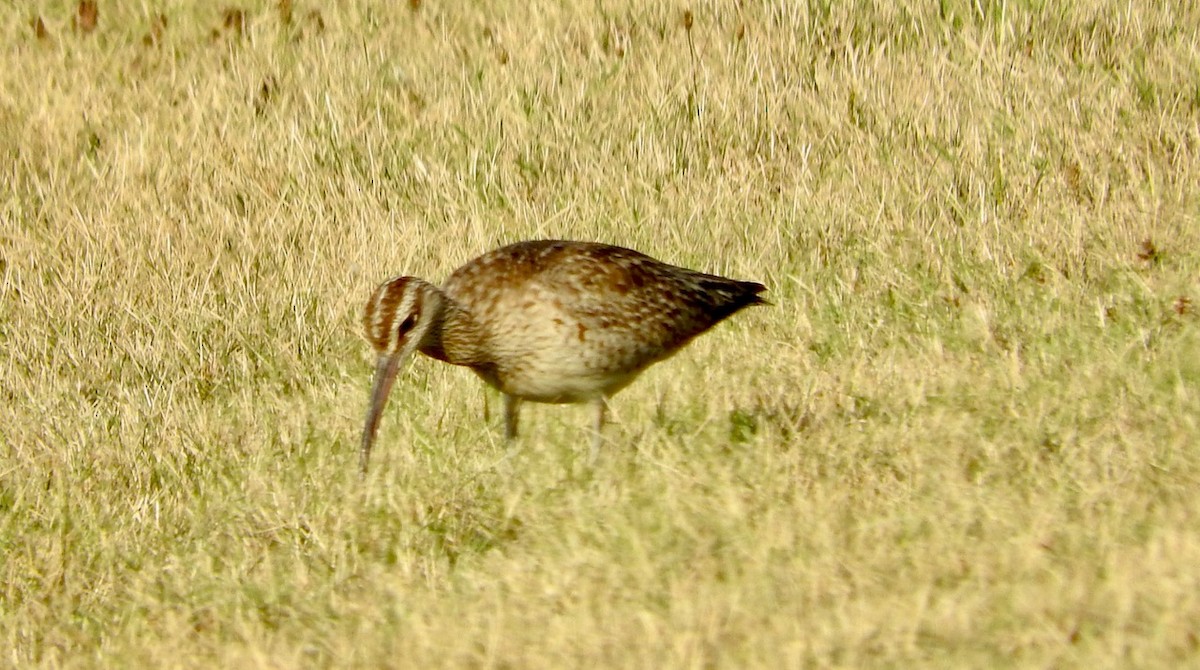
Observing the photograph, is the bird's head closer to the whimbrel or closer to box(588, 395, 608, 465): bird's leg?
the whimbrel

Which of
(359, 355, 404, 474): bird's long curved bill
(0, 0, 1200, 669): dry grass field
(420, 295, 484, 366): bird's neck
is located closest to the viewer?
(0, 0, 1200, 669): dry grass field

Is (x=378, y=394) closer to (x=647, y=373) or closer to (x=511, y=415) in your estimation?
(x=511, y=415)

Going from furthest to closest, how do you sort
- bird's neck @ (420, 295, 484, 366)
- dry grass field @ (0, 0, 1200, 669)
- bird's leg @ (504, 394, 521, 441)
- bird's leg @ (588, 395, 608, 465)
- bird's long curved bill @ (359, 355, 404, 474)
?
bird's leg @ (504, 394, 521, 441)
bird's neck @ (420, 295, 484, 366)
bird's long curved bill @ (359, 355, 404, 474)
bird's leg @ (588, 395, 608, 465)
dry grass field @ (0, 0, 1200, 669)

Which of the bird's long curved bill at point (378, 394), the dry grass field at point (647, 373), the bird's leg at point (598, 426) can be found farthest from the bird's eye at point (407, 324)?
the bird's leg at point (598, 426)

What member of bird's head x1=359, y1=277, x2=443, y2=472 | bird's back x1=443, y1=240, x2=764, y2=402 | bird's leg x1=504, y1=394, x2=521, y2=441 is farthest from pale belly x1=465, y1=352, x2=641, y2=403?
bird's head x1=359, y1=277, x2=443, y2=472

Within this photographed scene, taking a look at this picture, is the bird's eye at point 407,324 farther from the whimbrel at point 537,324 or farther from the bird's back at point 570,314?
the bird's back at point 570,314

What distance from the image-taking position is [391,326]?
20.3ft

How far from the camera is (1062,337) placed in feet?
22.1

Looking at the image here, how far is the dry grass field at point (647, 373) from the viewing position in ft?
15.5

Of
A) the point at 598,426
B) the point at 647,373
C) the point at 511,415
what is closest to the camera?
the point at 598,426

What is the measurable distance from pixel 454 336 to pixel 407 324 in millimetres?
213

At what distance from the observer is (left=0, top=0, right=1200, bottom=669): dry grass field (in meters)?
4.72

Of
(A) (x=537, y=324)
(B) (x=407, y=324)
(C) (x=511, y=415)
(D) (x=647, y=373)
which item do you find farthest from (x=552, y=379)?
(D) (x=647, y=373)

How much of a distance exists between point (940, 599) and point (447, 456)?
2321mm
